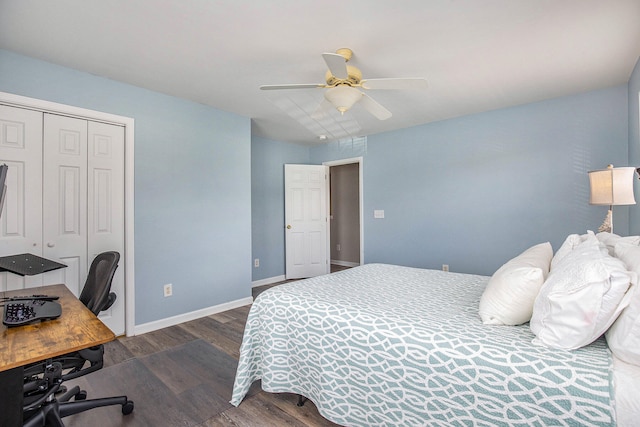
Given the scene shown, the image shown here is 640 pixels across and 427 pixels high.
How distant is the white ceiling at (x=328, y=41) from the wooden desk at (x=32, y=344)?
1.75 metres

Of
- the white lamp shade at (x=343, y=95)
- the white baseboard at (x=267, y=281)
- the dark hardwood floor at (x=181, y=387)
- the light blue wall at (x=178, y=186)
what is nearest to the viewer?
the dark hardwood floor at (x=181, y=387)

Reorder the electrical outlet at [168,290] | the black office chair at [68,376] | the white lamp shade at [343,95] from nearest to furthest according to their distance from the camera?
1. the black office chair at [68,376]
2. the white lamp shade at [343,95]
3. the electrical outlet at [168,290]

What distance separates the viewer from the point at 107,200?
278 cm

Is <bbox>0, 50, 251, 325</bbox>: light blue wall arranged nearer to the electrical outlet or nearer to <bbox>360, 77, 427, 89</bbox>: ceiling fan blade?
the electrical outlet

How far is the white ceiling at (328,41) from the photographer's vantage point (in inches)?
70.6

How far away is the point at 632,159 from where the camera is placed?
8.84 ft

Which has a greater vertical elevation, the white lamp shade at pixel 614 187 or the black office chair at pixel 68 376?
the white lamp shade at pixel 614 187

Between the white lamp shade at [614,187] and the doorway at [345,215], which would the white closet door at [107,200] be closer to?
the white lamp shade at [614,187]

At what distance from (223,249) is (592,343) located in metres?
3.30

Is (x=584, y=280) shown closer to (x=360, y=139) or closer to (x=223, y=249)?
(x=223, y=249)

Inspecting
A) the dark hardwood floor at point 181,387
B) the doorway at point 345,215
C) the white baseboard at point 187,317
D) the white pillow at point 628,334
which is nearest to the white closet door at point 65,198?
the white baseboard at point 187,317

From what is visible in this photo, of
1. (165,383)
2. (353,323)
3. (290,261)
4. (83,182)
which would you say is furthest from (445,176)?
(83,182)

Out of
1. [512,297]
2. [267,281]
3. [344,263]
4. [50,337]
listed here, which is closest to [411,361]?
[512,297]

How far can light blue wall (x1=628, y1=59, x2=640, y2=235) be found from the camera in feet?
8.14
